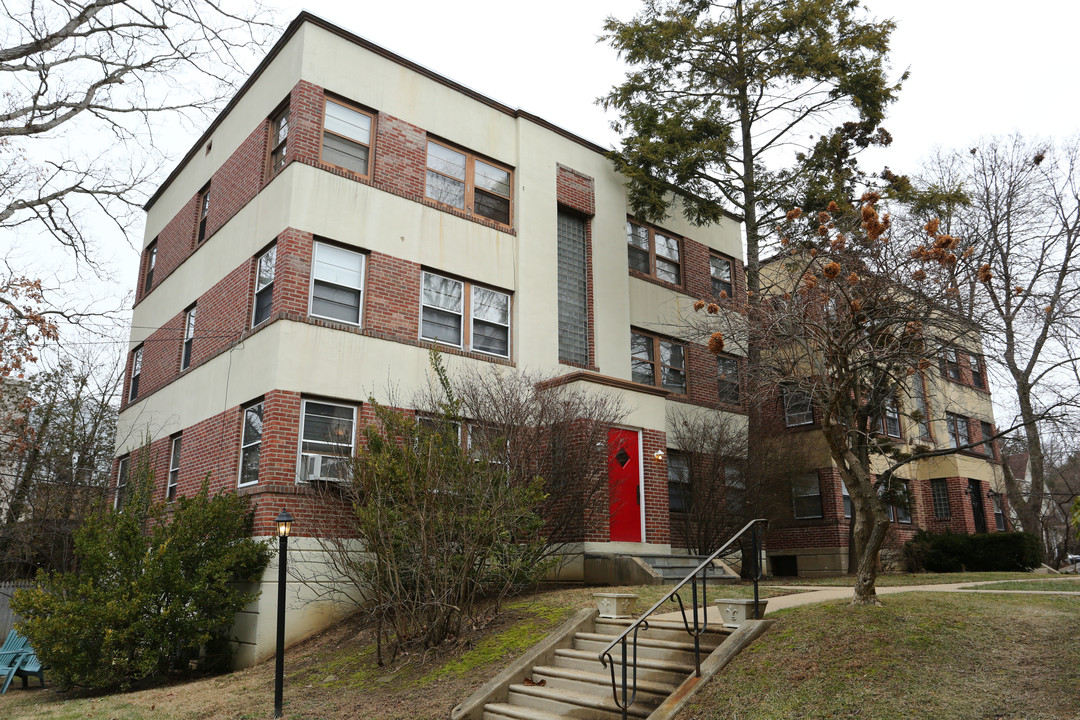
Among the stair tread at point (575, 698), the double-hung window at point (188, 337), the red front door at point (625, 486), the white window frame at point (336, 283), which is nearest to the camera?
the stair tread at point (575, 698)

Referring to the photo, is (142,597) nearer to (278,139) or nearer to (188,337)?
(188,337)

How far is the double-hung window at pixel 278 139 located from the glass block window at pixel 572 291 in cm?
644

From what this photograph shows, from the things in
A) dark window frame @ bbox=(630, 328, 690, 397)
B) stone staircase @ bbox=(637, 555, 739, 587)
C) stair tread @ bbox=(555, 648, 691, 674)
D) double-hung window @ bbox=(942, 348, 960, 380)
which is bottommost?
stair tread @ bbox=(555, 648, 691, 674)

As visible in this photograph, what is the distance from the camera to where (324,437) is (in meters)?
13.1

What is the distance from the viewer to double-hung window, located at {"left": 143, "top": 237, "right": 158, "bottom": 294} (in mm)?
20619

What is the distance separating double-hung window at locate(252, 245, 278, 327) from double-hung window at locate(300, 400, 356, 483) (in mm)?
2097

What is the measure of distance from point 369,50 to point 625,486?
33.3ft

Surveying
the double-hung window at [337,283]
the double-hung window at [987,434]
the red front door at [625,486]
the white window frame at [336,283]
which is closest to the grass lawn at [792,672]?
the red front door at [625,486]

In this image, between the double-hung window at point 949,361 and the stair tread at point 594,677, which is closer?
the stair tread at point 594,677

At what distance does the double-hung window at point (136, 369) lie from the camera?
64.6 ft

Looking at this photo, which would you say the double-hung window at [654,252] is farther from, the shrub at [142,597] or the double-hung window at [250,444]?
the shrub at [142,597]

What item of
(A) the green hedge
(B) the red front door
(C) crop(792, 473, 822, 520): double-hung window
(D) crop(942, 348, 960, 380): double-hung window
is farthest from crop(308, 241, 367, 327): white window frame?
(A) the green hedge

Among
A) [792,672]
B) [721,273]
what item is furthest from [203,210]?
[792,672]

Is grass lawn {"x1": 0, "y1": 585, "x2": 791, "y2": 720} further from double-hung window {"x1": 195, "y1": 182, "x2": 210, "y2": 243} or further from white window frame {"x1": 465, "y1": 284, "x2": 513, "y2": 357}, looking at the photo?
double-hung window {"x1": 195, "y1": 182, "x2": 210, "y2": 243}
